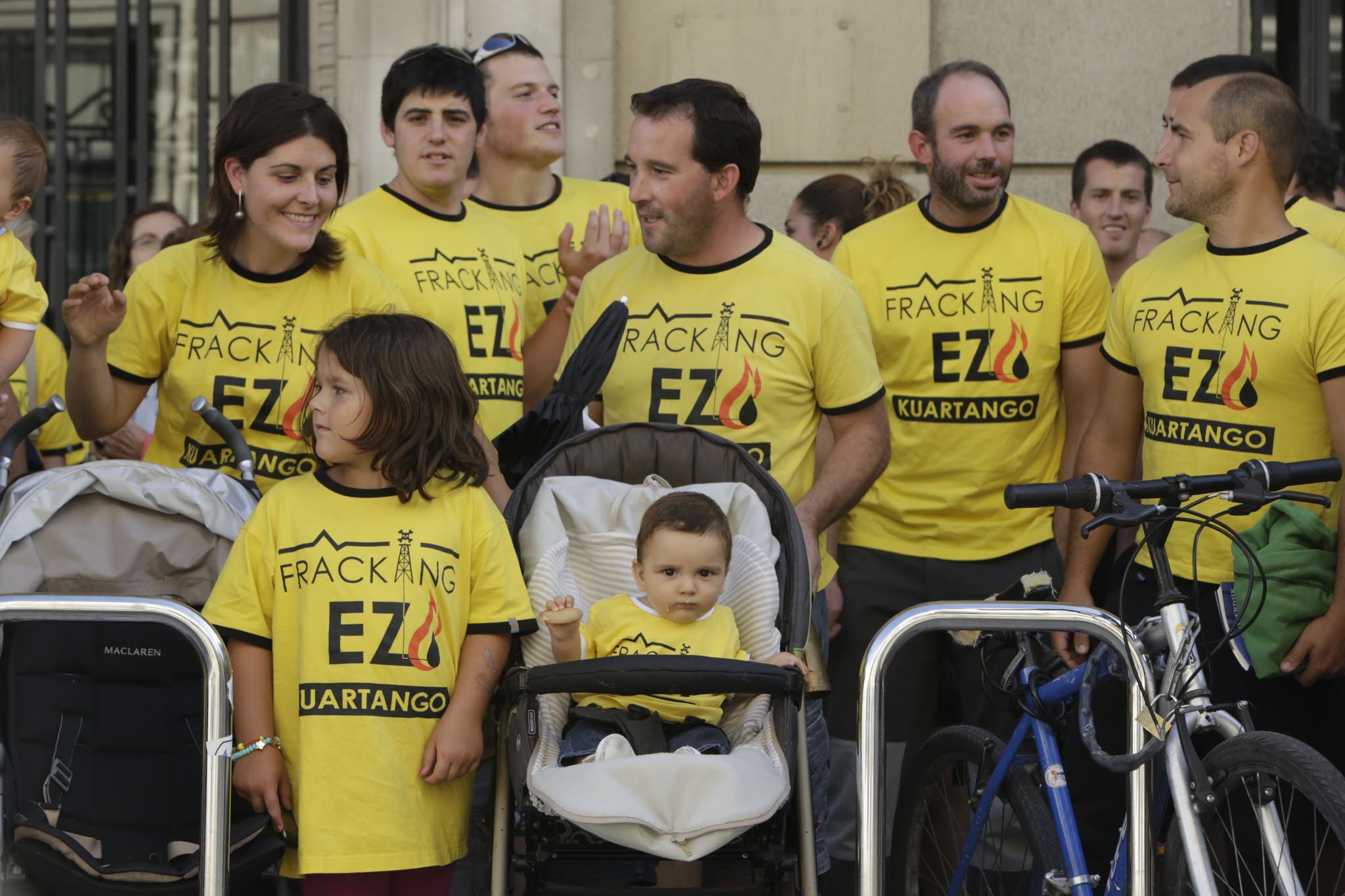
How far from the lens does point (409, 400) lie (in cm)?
377

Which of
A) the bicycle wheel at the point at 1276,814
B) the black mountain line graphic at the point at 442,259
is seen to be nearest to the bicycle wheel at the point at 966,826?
the bicycle wheel at the point at 1276,814

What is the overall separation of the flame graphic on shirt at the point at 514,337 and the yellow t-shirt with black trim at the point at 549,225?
0.26 metres

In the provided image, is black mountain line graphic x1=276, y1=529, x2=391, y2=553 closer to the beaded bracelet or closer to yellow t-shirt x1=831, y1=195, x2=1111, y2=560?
the beaded bracelet

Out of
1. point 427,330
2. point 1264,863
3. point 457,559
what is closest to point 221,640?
point 457,559

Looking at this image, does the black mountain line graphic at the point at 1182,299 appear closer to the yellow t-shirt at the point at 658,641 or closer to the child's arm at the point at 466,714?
the yellow t-shirt at the point at 658,641

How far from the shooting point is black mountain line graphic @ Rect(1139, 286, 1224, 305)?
14.0 feet

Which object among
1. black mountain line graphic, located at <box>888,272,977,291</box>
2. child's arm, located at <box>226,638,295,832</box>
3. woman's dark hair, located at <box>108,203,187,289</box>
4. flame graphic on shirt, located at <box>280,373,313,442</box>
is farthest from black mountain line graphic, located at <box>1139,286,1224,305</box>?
woman's dark hair, located at <box>108,203,187,289</box>

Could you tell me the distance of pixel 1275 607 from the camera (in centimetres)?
402

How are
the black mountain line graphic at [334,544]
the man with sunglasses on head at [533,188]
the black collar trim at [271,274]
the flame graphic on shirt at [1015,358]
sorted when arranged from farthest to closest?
the man with sunglasses on head at [533,188]
the flame graphic on shirt at [1015,358]
the black collar trim at [271,274]
the black mountain line graphic at [334,544]

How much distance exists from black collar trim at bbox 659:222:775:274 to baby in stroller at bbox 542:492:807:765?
968mm

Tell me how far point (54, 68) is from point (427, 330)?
16.5ft

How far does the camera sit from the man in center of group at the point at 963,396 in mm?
5113

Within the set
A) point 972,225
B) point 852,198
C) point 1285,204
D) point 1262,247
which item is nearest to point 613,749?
point 1262,247

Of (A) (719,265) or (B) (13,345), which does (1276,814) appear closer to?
(A) (719,265)
